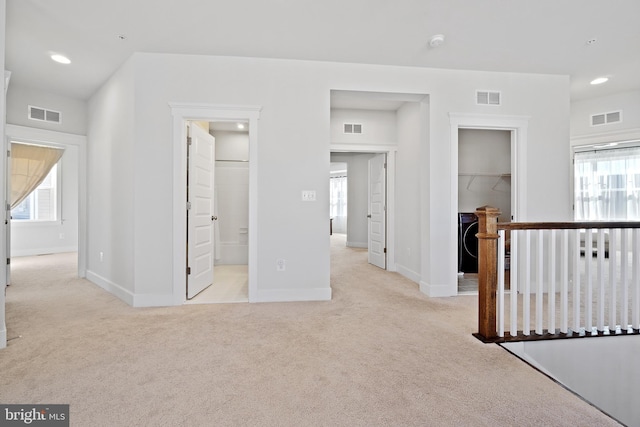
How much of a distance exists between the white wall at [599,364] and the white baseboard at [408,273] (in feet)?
6.39

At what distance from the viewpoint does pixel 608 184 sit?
6438mm

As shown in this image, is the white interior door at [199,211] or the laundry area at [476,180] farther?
the laundry area at [476,180]

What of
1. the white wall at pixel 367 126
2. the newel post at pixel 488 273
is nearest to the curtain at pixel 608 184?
the white wall at pixel 367 126

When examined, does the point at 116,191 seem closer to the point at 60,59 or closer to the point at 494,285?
the point at 60,59

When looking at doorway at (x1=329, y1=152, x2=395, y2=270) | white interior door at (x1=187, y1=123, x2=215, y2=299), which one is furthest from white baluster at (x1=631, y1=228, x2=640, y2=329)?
white interior door at (x1=187, y1=123, x2=215, y2=299)

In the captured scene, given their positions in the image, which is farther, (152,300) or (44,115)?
(44,115)

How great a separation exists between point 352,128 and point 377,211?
152 centimetres

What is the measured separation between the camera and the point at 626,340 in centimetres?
261

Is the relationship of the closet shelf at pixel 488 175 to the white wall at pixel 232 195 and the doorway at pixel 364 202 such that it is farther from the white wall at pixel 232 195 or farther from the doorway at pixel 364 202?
the white wall at pixel 232 195

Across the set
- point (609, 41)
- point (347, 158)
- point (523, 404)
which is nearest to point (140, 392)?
point (523, 404)

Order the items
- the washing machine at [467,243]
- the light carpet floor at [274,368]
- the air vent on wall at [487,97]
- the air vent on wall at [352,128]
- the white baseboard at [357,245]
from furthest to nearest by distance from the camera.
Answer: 1. the white baseboard at [357,245]
2. the air vent on wall at [352,128]
3. the washing machine at [467,243]
4. the air vent on wall at [487,97]
5. the light carpet floor at [274,368]

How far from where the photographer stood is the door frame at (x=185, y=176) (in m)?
3.42

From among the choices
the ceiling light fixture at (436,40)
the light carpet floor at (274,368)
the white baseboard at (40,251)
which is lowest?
the light carpet floor at (274,368)

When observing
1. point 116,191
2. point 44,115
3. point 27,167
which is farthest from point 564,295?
point 27,167
